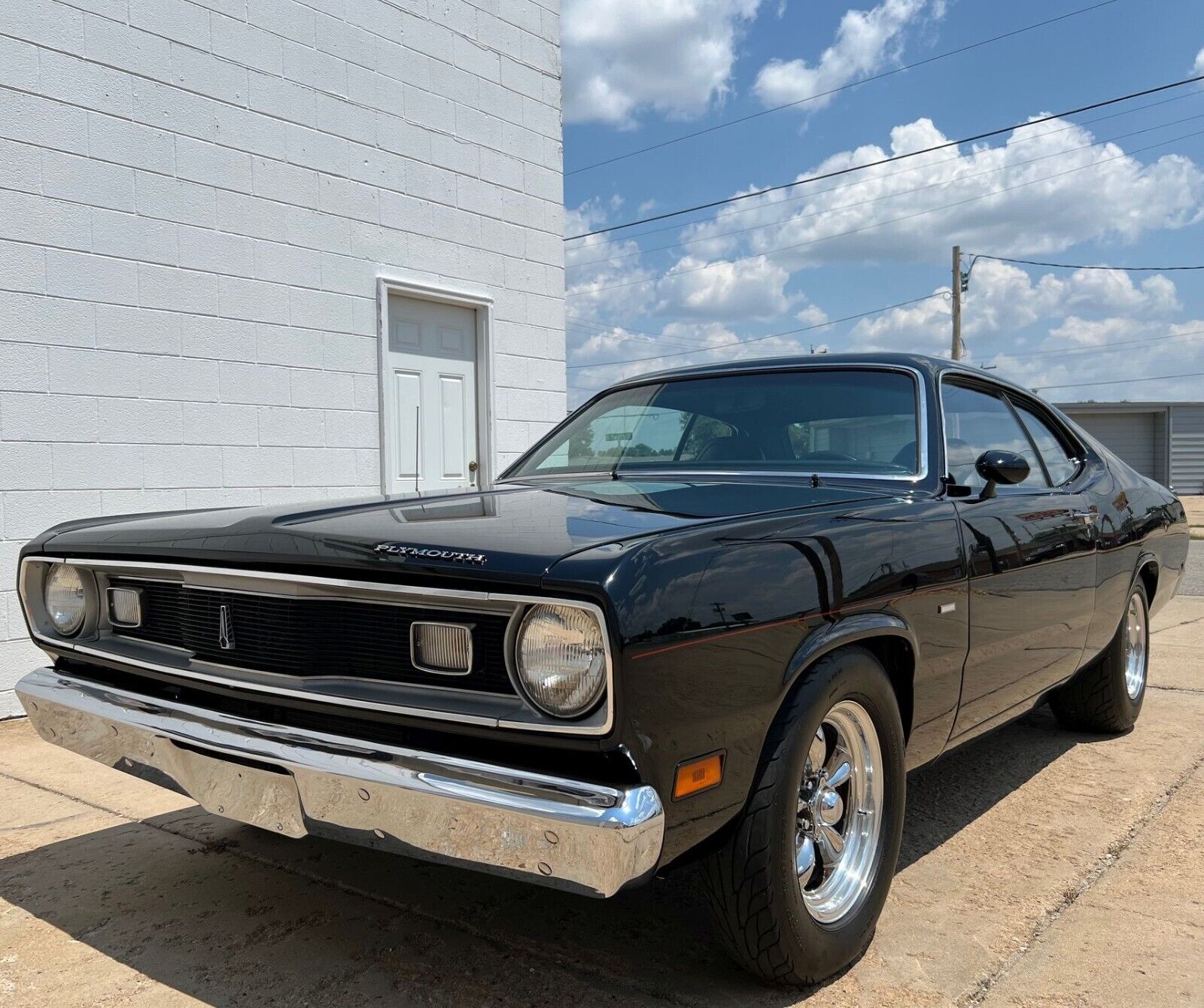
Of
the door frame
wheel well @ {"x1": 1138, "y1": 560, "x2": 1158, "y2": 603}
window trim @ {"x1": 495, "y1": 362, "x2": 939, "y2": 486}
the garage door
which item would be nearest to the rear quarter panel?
wheel well @ {"x1": 1138, "y1": 560, "x2": 1158, "y2": 603}

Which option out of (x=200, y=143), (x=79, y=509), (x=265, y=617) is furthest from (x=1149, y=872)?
(x=200, y=143)

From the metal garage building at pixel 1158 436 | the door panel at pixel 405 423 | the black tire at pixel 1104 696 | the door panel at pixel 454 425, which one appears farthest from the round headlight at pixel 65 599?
the metal garage building at pixel 1158 436

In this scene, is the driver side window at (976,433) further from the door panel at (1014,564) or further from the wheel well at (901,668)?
the wheel well at (901,668)

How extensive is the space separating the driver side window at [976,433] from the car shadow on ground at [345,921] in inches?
46.5

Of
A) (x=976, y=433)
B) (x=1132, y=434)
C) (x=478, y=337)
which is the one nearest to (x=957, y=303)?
(x=1132, y=434)

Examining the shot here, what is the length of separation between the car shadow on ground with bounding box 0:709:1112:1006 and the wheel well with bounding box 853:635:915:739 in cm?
71

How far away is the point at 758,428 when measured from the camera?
3.35 metres

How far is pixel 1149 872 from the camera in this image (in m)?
3.04

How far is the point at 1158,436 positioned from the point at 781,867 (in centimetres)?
3611

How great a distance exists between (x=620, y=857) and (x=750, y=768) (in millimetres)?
402

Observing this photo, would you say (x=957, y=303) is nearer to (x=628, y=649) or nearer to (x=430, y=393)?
(x=430, y=393)

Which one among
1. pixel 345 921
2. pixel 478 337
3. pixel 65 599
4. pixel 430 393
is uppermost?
pixel 478 337

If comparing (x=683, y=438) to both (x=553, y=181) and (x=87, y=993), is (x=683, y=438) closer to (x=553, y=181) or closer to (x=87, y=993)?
(x=87, y=993)

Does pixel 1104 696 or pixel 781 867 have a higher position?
pixel 781 867
